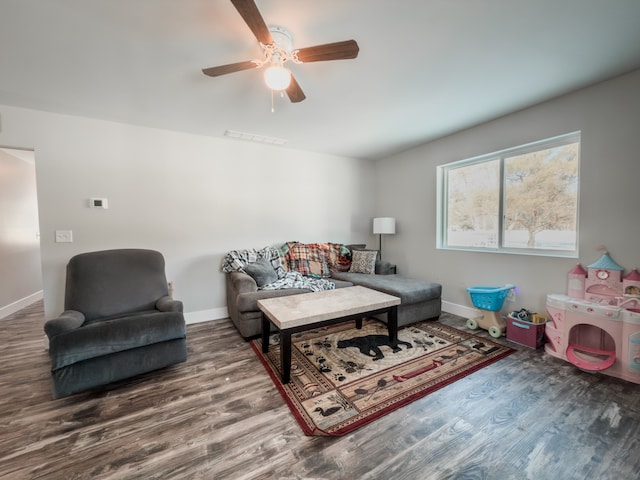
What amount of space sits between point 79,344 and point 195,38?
218cm

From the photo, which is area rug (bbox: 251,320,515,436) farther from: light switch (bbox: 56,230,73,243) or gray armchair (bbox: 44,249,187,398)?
light switch (bbox: 56,230,73,243)

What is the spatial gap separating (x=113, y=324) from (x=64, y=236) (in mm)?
1566

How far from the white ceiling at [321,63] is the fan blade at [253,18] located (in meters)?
0.18

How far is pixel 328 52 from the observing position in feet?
4.83

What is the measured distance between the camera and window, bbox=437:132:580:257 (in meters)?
2.46

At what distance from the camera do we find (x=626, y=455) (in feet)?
4.20

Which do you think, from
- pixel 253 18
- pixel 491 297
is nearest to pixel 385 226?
pixel 491 297

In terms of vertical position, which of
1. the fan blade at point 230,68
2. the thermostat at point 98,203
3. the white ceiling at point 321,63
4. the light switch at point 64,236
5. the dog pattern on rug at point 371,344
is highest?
the white ceiling at point 321,63

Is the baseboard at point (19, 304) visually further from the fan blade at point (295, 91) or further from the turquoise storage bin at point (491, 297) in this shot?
the turquoise storage bin at point (491, 297)

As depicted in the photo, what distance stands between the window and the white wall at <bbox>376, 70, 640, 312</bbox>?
11cm

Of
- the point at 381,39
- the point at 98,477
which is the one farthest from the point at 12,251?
the point at 381,39

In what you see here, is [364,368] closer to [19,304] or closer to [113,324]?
[113,324]

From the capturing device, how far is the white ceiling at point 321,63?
4.63ft

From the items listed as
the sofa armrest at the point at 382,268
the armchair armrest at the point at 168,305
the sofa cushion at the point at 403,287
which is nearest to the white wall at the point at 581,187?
the sofa armrest at the point at 382,268
